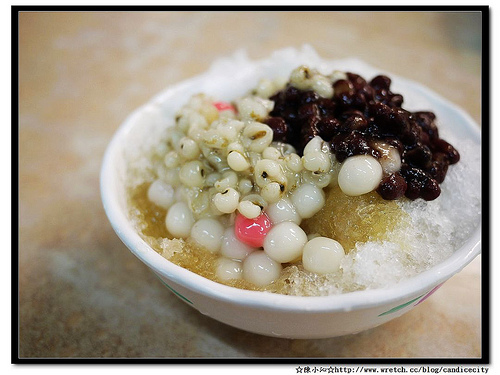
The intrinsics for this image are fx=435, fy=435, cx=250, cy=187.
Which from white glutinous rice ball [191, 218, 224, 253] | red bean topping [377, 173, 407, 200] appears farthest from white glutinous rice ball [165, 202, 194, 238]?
red bean topping [377, 173, 407, 200]

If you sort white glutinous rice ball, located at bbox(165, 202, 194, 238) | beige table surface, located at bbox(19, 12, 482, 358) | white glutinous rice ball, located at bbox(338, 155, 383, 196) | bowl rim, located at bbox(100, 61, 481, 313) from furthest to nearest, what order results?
beige table surface, located at bbox(19, 12, 482, 358) → white glutinous rice ball, located at bbox(165, 202, 194, 238) → white glutinous rice ball, located at bbox(338, 155, 383, 196) → bowl rim, located at bbox(100, 61, 481, 313)

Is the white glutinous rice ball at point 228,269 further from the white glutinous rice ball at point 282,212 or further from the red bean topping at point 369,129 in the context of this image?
the red bean topping at point 369,129

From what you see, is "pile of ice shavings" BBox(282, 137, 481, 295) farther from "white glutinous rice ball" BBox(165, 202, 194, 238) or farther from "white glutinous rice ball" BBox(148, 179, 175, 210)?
"white glutinous rice ball" BBox(148, 179, 175, 210)

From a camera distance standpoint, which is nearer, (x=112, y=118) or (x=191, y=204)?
(x=191, y=204)

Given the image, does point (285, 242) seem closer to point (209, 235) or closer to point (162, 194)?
point (209, 235)

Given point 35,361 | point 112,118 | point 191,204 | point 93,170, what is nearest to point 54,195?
point 93,170

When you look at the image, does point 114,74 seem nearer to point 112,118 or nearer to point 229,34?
point 112,118
